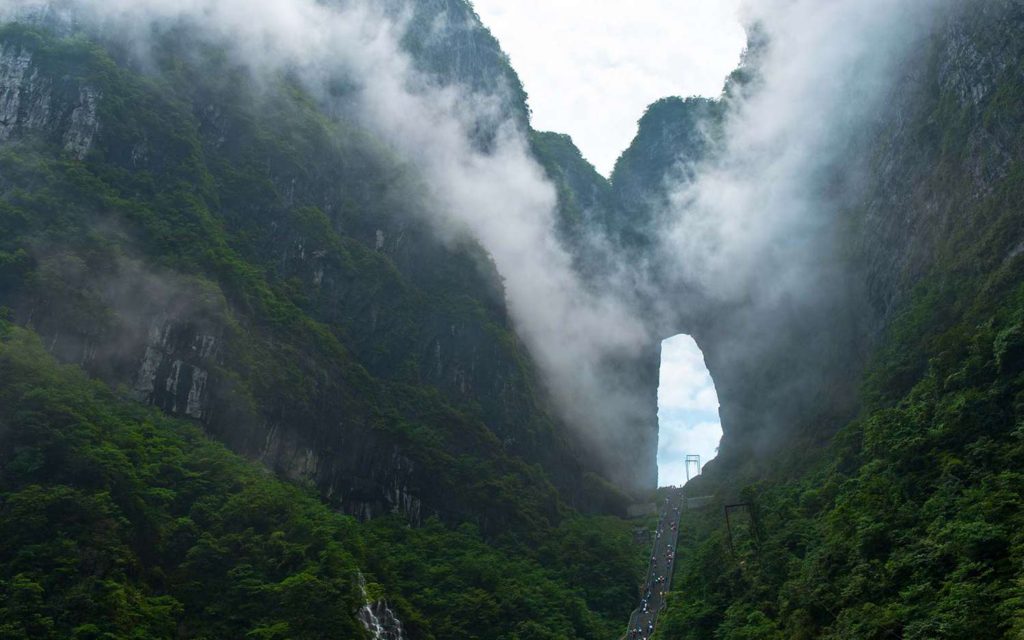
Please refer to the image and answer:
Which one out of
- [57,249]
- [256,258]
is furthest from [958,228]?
[57,249]

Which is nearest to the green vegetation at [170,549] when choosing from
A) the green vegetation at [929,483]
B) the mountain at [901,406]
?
the mountain at [901,406]

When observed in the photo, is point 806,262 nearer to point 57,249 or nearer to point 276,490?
point 276,490

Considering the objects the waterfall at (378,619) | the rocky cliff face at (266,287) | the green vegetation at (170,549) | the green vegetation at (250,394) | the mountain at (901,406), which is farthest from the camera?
the rocky cliff face at (266,287)

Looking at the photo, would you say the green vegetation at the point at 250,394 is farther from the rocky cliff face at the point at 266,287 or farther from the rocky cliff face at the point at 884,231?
the rocky cliff face at the point at 884,231

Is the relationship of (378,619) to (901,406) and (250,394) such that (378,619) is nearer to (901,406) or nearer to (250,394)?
(250,394)

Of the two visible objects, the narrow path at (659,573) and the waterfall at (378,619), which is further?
the narrow path at (659,573)

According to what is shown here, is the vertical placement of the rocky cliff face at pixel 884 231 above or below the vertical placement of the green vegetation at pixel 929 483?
above

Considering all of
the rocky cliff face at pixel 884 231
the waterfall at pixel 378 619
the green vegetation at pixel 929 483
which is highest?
the rocky cliff face at pixel 884 231
